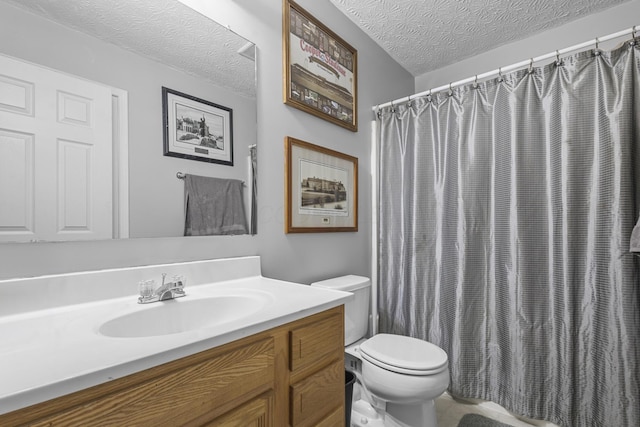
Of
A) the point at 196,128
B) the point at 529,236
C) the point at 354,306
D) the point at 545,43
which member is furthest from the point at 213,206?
the point at 545,43

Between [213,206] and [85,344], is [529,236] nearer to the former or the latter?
[213,206]

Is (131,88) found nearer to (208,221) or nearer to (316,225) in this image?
(208,221)

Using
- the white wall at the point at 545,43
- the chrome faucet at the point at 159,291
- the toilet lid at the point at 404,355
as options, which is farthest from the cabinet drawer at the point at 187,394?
the white wall at the point at 545,43

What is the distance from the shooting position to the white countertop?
0.48 m

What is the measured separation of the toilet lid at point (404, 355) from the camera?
132 centimetres

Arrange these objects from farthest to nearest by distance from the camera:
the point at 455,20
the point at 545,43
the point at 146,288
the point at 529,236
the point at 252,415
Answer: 1. the point at 545,43
2. the point at 455,20
3. the point at 529,236
4. the point at 146,288
5. the point at 252,415

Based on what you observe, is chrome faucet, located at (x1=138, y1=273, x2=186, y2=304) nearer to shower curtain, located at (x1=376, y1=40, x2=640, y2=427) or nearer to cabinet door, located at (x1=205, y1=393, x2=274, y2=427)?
cabinet door, located at (x1=205, y1=393, x2=274, y2=427)

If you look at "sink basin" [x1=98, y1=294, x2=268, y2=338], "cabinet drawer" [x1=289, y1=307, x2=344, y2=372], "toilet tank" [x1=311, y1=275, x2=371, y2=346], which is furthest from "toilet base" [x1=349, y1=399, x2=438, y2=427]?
"sink basin" [x1=98, y1=294, x2=268, y2=338]

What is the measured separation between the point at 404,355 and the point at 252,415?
951 millimetres

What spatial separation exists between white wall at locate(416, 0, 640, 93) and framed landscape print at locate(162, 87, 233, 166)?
1983 millimetres

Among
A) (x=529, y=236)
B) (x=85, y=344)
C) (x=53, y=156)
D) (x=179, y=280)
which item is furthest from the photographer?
(x=529, y=236)

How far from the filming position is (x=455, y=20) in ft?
6.33

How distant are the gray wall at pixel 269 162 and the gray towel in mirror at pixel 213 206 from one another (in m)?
0.04

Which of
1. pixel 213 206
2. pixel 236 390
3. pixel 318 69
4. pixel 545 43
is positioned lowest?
pixel 236 390
